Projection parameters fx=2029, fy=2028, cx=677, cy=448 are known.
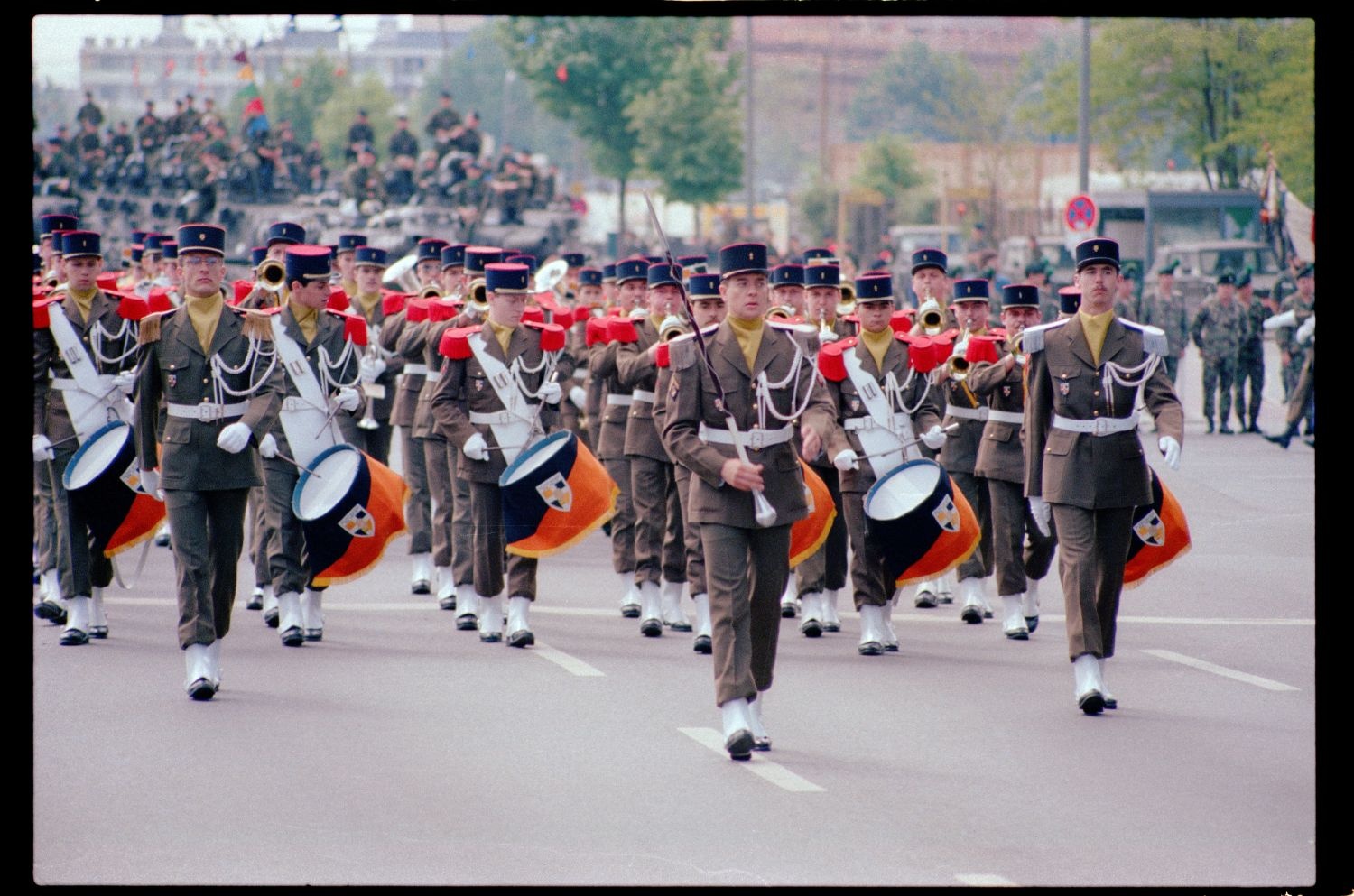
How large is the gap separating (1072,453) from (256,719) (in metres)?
4.09

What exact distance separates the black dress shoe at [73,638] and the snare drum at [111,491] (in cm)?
47

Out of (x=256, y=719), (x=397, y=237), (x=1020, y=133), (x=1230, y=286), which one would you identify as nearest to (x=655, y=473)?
(x=256, y=719)

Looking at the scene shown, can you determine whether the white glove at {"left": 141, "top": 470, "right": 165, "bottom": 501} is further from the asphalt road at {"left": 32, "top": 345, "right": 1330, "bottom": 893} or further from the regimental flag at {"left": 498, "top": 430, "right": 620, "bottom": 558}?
the regimental flag at {"left": 498, "top": 430, "right": 620, "bottom": 558}

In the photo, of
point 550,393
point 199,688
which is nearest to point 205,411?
point 199,688

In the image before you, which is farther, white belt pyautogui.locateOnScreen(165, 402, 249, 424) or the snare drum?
the snare drum

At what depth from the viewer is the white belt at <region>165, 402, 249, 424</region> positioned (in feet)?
32.9

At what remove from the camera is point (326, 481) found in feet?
37.8

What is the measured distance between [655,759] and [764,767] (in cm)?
47

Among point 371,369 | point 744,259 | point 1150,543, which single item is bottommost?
point 1150,543

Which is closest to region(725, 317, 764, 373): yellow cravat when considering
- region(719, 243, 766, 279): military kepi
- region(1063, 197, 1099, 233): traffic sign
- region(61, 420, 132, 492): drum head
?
region(719, 243, 766, 279): military kepi

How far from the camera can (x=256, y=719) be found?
31.0 feet

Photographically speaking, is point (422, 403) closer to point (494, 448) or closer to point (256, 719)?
point (494, 448)

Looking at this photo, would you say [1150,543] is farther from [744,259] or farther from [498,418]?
[498,418]
